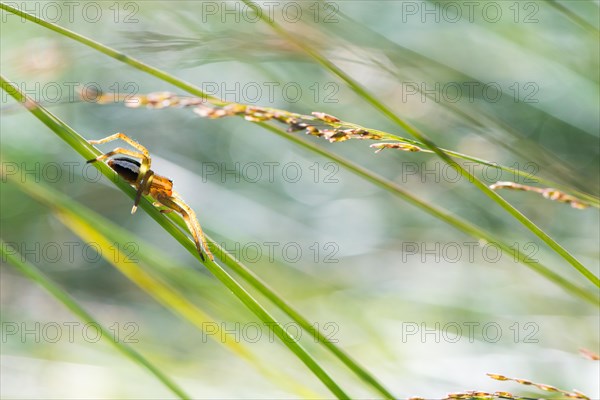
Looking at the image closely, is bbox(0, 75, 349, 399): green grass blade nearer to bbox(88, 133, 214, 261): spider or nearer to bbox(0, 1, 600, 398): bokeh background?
bbox(88, 133, 214, 261): spider

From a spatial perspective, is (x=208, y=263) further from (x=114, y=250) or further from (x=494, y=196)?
(x=114, y=250)

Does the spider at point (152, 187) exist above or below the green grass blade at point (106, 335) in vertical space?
above

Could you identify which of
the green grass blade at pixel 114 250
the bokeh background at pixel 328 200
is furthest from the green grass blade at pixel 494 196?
the bokeh background at pixel 328 200

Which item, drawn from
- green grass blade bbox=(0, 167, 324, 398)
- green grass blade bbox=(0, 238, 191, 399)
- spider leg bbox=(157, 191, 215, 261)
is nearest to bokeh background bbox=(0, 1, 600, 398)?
green grass blade bbox=(0, 167, 324, 398)

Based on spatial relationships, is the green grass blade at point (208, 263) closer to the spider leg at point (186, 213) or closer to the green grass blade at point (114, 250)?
the spider leg at point (186, 213)

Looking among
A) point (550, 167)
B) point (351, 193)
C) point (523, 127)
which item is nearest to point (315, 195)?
point (351, 193)

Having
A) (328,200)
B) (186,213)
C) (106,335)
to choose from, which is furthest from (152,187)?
(328,200)

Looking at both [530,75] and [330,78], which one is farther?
[330,78]

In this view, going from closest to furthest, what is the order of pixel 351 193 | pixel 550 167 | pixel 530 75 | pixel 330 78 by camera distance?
pixel 550 167 < pixel 530 75 < pixel 330 78 < pixel 351 193

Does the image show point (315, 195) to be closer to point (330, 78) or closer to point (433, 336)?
point (330, 78)
